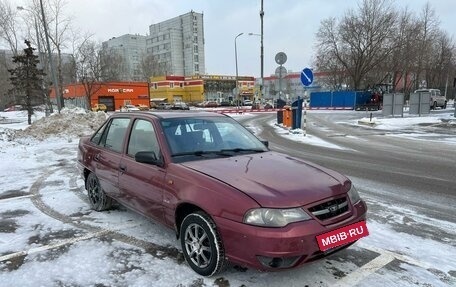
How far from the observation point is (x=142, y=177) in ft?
14.4

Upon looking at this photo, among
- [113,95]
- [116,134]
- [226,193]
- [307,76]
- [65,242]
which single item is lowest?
[65,242]

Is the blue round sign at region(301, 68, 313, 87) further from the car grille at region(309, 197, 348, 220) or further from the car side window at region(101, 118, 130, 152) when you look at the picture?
the car grille at region(309, 197, 348, 220)

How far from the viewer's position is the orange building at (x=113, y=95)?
53716 mm

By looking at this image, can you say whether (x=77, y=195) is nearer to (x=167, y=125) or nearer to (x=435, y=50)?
(x=167, y=125)

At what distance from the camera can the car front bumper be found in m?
3.04

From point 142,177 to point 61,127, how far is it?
48.3 ft

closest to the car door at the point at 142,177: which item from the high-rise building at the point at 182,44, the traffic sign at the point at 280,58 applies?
the traffic sign at the point at 280,58

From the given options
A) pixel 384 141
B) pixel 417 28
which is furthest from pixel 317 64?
pixel 384 141

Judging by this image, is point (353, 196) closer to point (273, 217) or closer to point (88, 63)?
point (273, 217)

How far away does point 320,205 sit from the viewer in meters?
3.29

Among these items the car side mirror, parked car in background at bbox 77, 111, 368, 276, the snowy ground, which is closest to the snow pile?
the snowy ground

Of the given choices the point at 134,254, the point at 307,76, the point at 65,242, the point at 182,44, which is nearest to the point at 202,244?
the point at 134,254

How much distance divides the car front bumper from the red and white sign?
4 cm

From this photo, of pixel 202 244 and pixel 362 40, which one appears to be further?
pixel 362 40
